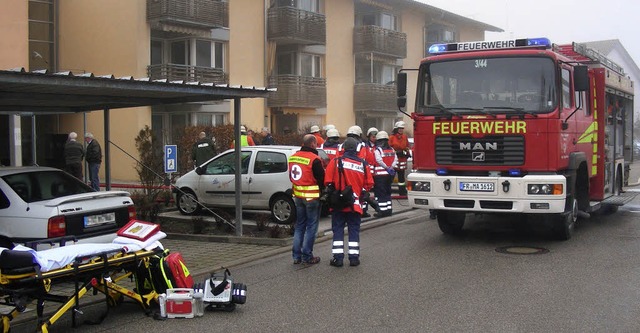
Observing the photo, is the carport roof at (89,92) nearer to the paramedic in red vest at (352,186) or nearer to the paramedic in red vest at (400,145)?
the paramedic in red vest at (352,186)

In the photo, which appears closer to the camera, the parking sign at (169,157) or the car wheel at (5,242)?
the car wheel at (5,242)

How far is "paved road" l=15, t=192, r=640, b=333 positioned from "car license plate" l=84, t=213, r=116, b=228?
1420 mm

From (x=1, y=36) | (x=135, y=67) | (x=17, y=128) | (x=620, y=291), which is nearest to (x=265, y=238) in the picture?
(x=620, y=291)

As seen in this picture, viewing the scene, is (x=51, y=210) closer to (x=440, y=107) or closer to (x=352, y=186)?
(x=352, y=186)

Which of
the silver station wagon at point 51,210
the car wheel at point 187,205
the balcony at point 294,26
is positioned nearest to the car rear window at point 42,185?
the silver station wagon at point 51,210

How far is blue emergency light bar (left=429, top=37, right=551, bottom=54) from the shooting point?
33.9 ft

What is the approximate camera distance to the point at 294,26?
1204 inches

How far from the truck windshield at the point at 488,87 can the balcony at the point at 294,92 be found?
65.5 ft

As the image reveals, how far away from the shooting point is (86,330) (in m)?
6.32

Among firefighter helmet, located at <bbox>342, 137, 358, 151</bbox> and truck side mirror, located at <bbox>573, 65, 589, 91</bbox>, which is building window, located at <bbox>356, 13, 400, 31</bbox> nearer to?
truck side mirror, located at <bbox>573, 65, 589, 91</bbox>

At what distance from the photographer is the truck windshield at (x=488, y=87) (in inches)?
395

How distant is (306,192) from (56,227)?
318 cm

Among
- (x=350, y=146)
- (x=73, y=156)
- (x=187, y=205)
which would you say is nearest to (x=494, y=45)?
(x=350, y=146)

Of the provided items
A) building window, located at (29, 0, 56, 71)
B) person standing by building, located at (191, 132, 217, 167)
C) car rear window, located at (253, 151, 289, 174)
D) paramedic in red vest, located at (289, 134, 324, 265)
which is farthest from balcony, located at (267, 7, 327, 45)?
paramedic in red vest, located at (289, 134, 324, 265)
